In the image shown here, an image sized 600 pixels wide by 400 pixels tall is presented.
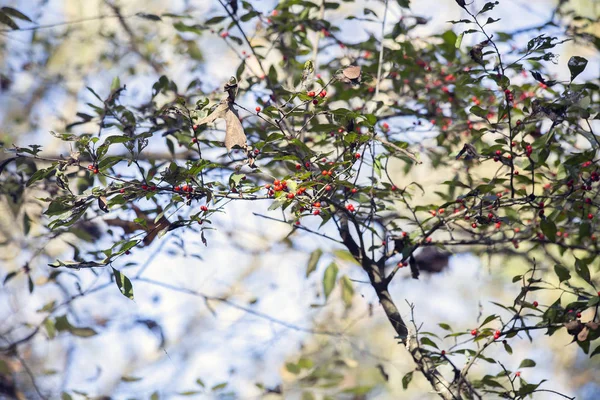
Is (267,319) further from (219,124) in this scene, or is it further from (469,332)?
(469,332)

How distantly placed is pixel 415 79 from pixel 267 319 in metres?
1.51

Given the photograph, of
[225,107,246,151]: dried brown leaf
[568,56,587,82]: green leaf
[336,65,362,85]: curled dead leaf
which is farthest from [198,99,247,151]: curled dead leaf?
[568,56,587,82]: green leaf

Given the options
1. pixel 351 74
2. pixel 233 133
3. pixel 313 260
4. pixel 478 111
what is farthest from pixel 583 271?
pixel 313 260

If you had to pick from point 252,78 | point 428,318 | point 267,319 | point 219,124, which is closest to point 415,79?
point 252,78

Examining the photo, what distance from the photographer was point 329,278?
3.03 meters

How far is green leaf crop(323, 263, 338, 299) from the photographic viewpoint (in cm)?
301

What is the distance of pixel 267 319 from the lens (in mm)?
3246

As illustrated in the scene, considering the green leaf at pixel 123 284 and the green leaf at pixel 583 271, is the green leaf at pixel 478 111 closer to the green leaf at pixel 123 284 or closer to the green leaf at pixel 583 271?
the green leaf at pixel 583 271

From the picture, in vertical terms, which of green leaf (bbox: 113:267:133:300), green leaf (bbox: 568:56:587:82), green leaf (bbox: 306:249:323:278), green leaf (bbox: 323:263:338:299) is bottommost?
green leaf (bbox: 113:267:133:300)

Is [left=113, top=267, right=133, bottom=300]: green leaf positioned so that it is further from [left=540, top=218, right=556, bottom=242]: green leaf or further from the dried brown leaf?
[left=540, top=218, right=556, bottom=242]: green leaf

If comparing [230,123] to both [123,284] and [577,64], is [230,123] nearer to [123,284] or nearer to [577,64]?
[123,284]

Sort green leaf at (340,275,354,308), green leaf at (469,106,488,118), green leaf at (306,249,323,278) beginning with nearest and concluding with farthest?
1. green leaf at (469,106,488,118)
2. green leaf at (306,249,323,278)
3. green leaf at (340,275,354,308)

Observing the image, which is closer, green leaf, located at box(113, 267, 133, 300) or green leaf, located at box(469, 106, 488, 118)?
green leaf, located at box(113, 267, 133, 300)

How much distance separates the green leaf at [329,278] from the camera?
3.01m
